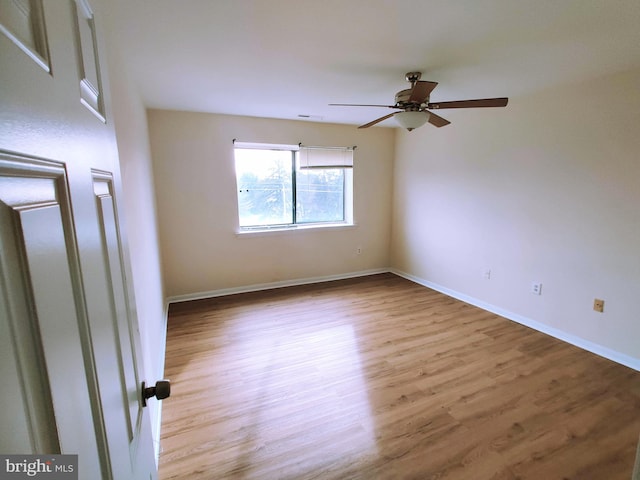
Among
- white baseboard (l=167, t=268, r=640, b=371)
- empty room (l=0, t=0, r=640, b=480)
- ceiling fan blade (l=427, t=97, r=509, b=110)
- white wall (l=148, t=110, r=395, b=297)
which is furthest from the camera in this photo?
white wall (l=148, t=110, r=395, b=297)

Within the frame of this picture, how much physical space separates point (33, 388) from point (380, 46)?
2199mm

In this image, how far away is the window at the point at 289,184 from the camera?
4.00m

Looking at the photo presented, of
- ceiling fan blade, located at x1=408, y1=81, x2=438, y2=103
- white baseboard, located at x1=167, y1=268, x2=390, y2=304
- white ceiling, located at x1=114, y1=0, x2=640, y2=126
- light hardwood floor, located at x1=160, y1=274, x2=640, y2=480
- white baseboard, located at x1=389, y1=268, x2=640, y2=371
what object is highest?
white ceiling, located at x1=114, y1=0, x2=640, y2=126

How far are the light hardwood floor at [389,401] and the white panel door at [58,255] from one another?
4.15 feet

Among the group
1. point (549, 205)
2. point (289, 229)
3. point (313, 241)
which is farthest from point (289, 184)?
point (549, 205)

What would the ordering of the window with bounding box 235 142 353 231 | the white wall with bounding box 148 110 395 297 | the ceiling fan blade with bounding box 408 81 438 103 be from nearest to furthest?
the ceiling fan blade with bounding box 408 81 438 103 → the white wall with bounding box 148 110 395 297 → the window with bounding box 235 142 353 231

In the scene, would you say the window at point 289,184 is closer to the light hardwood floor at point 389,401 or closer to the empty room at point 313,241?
the empty room at point 313,241

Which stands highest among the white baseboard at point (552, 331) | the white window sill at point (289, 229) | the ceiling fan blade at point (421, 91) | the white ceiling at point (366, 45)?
the white ceiling at point (366, 45)

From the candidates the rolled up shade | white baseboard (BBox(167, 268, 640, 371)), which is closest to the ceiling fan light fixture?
the rolled up shade

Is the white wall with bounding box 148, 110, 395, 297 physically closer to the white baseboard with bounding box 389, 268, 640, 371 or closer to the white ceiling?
the white ceiling

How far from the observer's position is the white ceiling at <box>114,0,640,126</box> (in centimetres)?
147

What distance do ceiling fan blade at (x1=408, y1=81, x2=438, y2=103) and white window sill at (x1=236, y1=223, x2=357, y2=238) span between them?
2.41m

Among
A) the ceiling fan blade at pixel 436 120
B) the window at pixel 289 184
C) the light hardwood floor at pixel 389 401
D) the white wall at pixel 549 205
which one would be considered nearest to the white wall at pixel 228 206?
the window at pixel 289 184

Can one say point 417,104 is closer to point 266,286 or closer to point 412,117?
point 412,117
